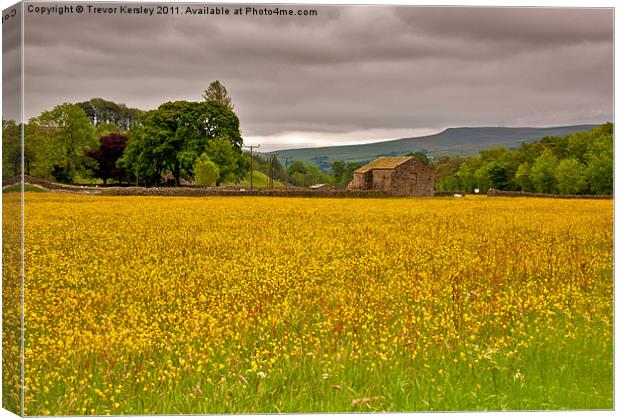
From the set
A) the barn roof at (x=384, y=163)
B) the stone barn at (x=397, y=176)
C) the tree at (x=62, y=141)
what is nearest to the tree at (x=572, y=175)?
the stone barn at (x=397, y=176)

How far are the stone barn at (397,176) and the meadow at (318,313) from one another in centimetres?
46

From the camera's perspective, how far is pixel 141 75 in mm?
7598

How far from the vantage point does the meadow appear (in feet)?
22.5

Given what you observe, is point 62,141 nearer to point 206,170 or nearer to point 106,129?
point 106,129

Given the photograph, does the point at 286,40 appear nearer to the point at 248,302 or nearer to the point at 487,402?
the point at 248,302

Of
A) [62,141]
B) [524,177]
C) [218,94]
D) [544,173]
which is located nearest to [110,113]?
[62,141]

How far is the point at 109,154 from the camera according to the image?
897cm

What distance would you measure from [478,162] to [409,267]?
148 centimetres

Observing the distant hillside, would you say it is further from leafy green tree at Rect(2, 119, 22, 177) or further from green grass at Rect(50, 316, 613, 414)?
leafy green tree at Rect(2, 119, 22, 177)

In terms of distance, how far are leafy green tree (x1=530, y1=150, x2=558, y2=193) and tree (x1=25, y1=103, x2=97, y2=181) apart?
5.00 metres

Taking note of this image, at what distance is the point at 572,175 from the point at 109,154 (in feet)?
17.2

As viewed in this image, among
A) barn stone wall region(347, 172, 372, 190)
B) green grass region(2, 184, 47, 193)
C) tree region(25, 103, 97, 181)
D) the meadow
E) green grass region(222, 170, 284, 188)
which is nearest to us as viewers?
the meadow

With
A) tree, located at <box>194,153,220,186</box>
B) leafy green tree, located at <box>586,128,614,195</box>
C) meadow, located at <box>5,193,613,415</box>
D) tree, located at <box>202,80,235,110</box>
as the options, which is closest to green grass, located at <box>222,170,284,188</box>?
tree, located at <box>194,153,220,186</box>

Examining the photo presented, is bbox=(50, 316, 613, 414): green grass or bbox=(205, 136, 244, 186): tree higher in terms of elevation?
bbox=(205, 136, 244, 186): tree
